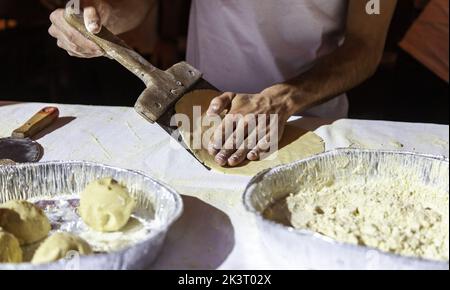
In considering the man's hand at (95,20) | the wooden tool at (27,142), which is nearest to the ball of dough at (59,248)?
the wooden tool at (27,142)

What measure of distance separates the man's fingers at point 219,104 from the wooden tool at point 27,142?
16.7 inches

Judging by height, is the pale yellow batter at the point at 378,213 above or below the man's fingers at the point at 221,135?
above

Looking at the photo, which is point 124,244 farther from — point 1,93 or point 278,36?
point 1,93

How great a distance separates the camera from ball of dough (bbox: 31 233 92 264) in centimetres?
93

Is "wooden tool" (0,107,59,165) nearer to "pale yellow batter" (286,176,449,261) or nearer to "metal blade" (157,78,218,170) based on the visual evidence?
"metal blade" (157,78,218,170)

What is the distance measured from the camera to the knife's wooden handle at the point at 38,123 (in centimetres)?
151

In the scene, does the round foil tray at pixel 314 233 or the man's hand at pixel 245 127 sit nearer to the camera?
the round foil tray at pixel 314 233

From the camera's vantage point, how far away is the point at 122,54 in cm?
143

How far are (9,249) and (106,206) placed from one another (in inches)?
7.0

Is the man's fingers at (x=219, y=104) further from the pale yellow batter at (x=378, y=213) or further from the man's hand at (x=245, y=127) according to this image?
the pale yellow batter at (x=378, y=213)

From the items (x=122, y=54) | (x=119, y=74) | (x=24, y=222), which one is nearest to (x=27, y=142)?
(x=122, y=54)

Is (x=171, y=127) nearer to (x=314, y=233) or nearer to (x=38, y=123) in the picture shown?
(x=38, y=123)

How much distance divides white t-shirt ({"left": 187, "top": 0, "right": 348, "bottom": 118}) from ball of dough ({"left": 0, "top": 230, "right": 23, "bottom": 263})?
1122 mm

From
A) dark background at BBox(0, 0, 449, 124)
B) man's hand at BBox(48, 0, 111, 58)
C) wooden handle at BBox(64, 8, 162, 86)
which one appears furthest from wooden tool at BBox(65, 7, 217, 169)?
dark background at BBox(0, 0, 449, 124)
